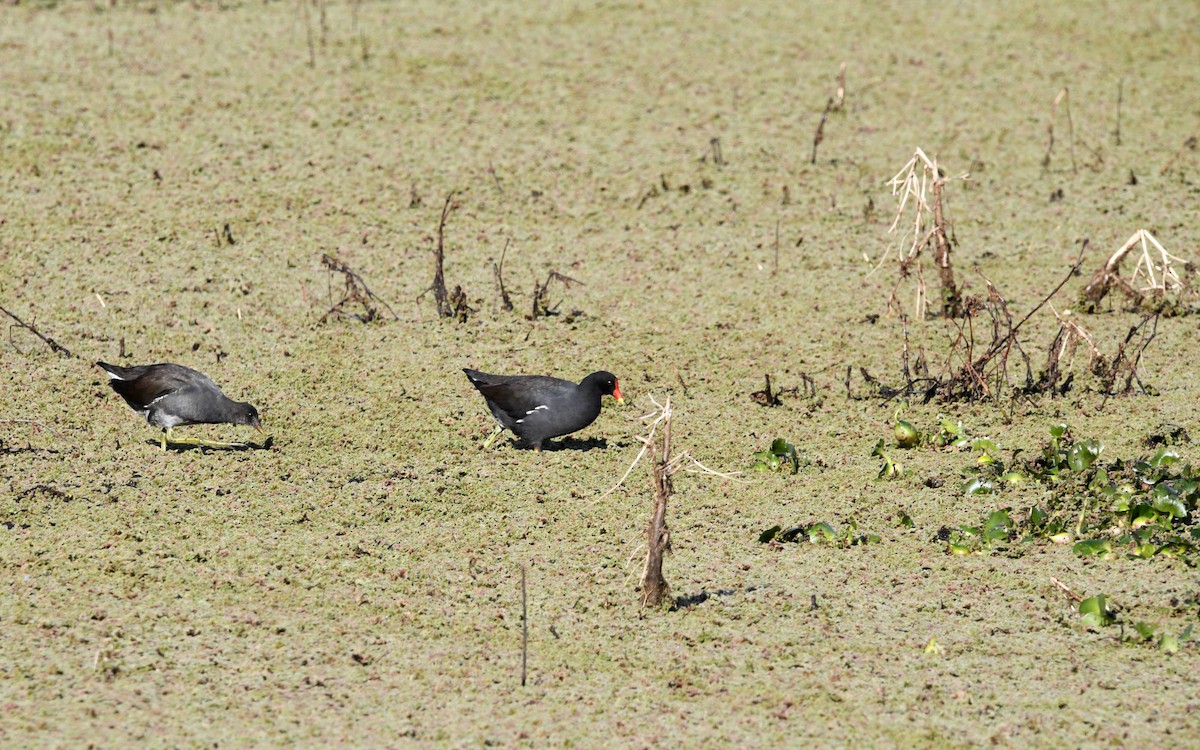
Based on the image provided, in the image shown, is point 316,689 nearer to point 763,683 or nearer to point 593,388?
point 763,683

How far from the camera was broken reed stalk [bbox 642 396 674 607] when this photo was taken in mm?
4969

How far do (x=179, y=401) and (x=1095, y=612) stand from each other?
13.5 feet

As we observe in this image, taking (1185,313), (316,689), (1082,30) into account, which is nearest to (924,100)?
(1082,30)

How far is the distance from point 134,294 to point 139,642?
3.68 m

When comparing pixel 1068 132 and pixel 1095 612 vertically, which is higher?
pixel 1068 132

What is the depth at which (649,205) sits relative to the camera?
930 cm

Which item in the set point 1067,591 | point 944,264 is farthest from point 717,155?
point 1067,591

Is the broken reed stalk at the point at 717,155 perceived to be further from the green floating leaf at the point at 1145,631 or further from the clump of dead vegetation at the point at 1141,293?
the green floating leaf at the point at 1145,631

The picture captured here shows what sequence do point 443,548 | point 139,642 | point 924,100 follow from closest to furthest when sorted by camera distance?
1. point 139,642
2. point 443,548
3. point 924,100

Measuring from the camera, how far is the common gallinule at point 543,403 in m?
6.70

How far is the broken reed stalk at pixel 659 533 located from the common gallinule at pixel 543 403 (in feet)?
5.00

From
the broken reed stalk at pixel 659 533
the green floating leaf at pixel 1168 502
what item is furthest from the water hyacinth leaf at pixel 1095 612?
the broken reed stalk at pixel 659 533

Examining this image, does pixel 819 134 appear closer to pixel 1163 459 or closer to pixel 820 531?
pixel 1163 459

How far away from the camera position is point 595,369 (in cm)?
759
